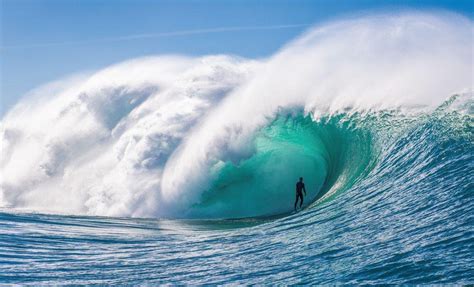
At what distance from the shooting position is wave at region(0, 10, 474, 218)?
11977mm

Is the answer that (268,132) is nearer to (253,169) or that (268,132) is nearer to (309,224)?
(253,169)

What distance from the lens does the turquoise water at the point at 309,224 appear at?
6473mm

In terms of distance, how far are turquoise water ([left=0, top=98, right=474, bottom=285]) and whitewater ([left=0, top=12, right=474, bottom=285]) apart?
0.04m

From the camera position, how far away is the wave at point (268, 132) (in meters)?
12.0

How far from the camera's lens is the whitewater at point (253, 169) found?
279 inches

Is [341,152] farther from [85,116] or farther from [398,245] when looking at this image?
[85,116]

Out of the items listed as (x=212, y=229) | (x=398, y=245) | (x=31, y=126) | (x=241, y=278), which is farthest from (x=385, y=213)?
(x=31, y=126)

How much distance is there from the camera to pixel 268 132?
15.0m

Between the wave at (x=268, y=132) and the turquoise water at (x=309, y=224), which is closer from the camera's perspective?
the turquoise water at (x=309, y=224)

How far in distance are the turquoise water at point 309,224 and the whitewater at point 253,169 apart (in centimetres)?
4

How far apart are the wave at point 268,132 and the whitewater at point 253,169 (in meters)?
0.05

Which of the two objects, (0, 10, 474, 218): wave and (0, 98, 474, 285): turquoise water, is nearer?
(0, 98, 474, 285): turquoise water

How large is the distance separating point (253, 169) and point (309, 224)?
5.60 metres

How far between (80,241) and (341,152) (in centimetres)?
671
